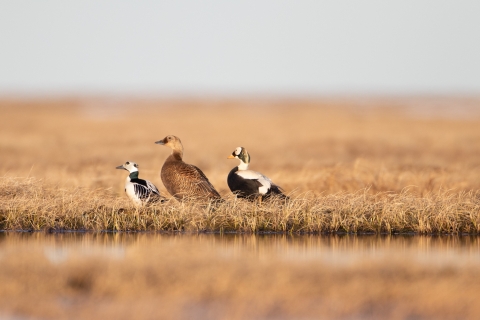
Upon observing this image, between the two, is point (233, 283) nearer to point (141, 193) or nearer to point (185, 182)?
point (141, 193)

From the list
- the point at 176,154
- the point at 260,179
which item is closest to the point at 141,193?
the point at 176,154

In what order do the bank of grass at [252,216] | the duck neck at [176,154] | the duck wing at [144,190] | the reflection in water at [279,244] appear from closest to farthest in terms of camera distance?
the reflection in water at [279,244] → the bank of grass at [252,216] → the duck wing at [144,190] → the duck neck at [176,154]

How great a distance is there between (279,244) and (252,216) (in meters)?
1.44

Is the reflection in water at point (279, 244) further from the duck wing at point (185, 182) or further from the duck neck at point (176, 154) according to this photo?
the duck neck at point (176, 154)

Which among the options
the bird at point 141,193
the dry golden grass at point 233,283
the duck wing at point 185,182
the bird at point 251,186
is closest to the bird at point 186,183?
the duck wing at point 185,182

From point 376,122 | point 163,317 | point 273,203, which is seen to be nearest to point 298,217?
point 273,203

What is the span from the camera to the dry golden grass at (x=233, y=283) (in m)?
8.23

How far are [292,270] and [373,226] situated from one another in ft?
14.6

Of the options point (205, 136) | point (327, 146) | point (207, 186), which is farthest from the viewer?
point (205, 136)

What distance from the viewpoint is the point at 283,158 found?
24.1m

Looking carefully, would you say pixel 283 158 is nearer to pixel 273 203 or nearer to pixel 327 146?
pixel 327 146

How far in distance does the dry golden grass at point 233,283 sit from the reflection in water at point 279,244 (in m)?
0.05

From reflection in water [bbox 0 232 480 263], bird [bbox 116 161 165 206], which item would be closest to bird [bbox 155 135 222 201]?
bird [bbox 116 161 165 206]

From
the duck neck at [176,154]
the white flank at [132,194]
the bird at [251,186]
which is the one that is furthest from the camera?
the duck neck at [176,154]
